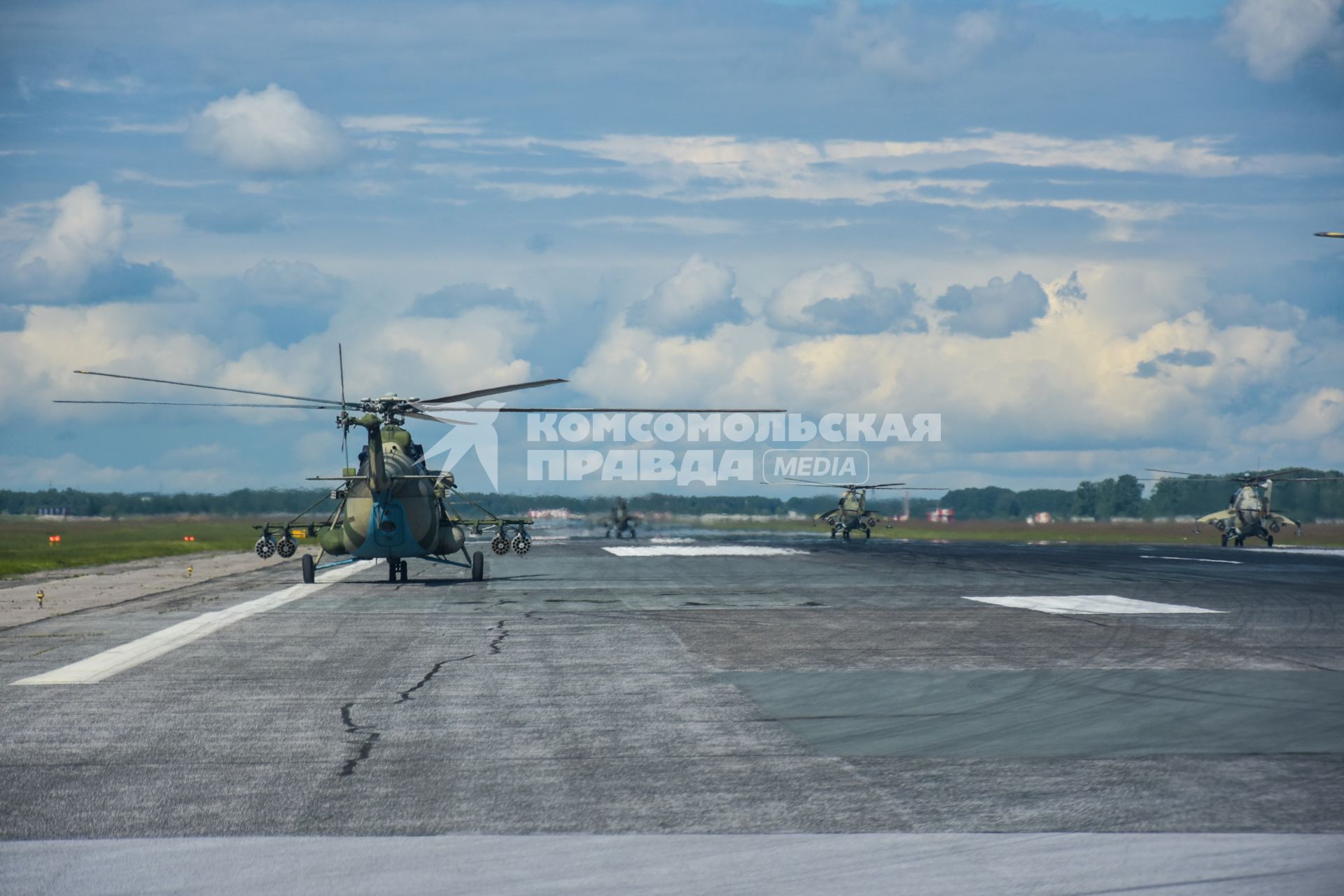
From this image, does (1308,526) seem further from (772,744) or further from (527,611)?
(772,744)

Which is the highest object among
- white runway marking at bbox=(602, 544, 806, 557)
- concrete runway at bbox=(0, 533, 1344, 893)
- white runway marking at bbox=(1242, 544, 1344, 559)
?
concrete runway at bbox=(0, 533, 1344, 893)

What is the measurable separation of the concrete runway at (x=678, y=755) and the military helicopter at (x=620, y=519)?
85639 millimetres

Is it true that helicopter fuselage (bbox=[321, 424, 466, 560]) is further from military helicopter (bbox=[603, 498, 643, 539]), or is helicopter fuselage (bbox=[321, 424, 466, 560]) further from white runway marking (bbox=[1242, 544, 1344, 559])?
military helicopter (bbox=[603, 498, 643, 539])

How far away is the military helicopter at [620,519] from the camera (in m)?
112

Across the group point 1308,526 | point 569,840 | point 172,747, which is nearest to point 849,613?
point 172,747

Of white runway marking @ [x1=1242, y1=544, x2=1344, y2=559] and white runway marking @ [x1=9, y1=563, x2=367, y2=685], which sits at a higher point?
white runway marking @ [x1=9, y1=563, x2=367, y2=685]

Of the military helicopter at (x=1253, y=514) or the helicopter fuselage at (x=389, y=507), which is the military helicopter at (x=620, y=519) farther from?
the helicopter fuselage at (x=389, y=507)

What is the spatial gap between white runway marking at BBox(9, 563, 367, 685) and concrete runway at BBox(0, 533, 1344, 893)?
164 mm

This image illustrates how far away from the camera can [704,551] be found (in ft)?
227

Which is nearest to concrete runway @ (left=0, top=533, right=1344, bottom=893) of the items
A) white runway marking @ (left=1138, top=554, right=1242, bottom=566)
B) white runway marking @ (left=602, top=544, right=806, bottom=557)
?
white runway marking @ (left=1138, top=554, right=1242, bottom=566)

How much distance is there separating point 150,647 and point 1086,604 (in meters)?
19.4

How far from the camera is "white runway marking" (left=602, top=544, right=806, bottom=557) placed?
63188 millimetres

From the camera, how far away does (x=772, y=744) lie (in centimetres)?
1217

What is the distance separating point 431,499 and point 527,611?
9977 millimetres
